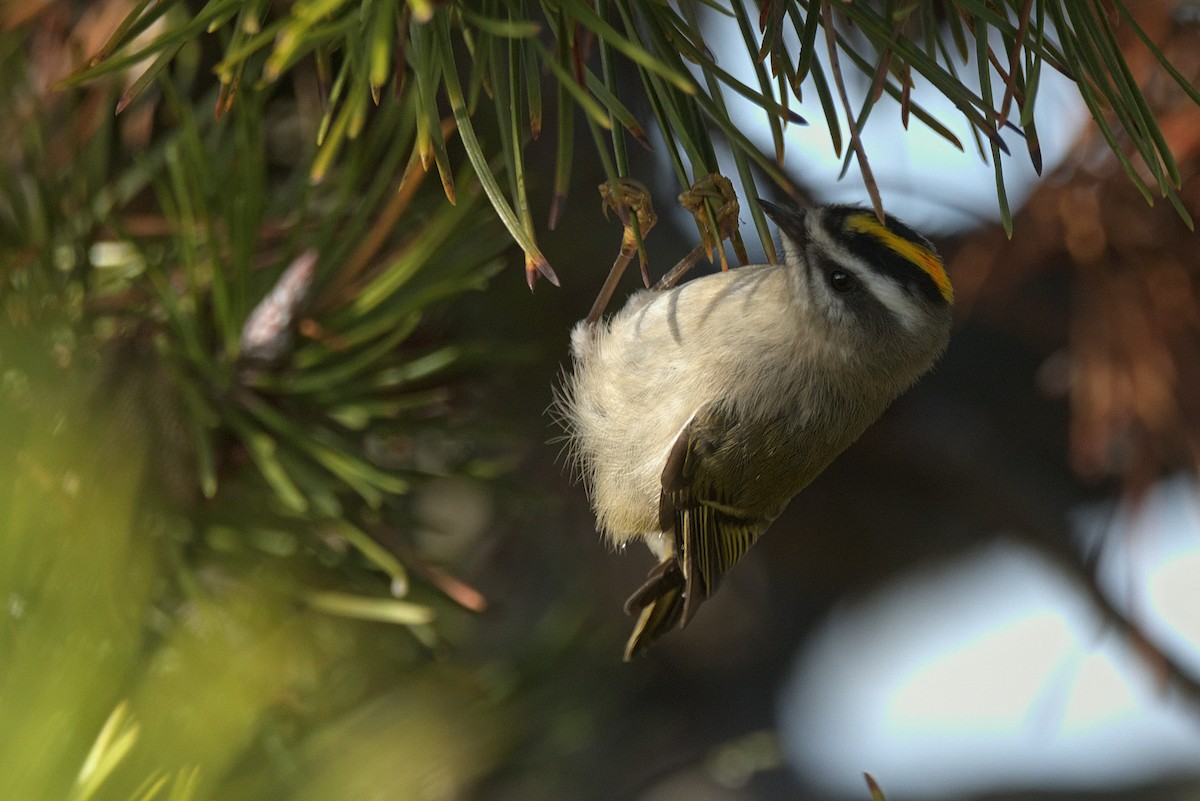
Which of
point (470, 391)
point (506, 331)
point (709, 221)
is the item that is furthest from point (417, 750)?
point (506, 331)

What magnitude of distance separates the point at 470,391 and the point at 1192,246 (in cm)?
94

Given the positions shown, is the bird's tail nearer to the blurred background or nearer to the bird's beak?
the blurred background

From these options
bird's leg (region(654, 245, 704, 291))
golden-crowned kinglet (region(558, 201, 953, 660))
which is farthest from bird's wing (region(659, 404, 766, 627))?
bird's leg (region(654, 245, 704, 291))

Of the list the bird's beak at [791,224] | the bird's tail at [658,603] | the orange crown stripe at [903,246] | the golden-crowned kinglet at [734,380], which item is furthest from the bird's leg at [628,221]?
the bird's tail at [658,603]

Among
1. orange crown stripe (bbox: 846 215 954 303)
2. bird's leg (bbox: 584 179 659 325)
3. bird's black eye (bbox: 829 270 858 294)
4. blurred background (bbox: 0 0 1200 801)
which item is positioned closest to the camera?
blurred background (bbox: 0 0 1200 801)

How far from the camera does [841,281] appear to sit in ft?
4.99

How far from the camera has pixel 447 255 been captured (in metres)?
1.18

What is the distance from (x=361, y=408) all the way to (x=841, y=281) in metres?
0.71

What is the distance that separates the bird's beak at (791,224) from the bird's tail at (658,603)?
50cm

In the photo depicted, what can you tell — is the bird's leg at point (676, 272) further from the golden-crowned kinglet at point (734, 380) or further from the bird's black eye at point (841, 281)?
the bird's black eye at point (841, 281)

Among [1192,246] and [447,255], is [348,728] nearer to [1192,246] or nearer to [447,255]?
[447,255]

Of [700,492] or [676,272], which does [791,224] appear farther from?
[700,492]

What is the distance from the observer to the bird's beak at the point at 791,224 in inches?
57.7

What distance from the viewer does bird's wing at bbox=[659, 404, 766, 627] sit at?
1.55 metres
